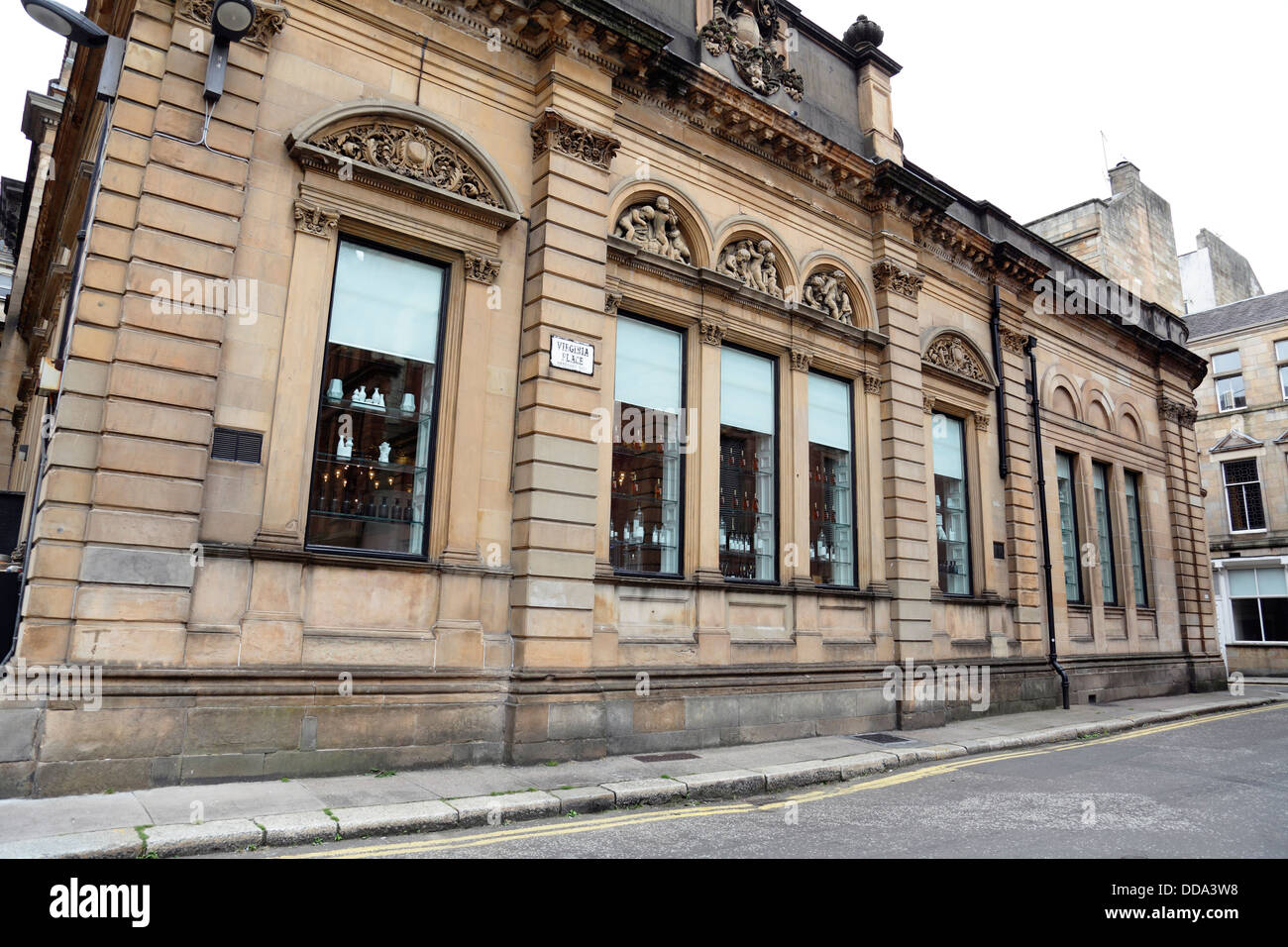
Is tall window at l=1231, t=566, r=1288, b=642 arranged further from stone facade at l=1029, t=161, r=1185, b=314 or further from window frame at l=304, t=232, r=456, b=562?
window frame at l=304, t=232, r=456, b=562

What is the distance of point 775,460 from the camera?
43.3 feet

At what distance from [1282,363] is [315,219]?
3861cm

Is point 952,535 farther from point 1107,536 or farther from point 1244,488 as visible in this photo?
point 1244,488

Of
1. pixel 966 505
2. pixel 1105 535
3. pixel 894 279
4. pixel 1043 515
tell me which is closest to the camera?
pixel 894 279

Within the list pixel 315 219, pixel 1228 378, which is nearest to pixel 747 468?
pixel 315 219

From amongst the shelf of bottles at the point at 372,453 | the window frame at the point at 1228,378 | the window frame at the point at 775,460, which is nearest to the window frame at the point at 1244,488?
the window frame at the point at 1228,378

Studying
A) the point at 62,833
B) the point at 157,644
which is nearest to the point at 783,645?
the point at 157,644

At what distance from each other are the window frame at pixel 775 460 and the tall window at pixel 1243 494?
30495mm

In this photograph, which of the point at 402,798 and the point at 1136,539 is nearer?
the point at 402,798

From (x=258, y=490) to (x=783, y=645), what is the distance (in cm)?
764

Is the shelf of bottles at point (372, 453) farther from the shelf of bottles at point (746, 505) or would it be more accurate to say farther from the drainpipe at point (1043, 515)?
the drainpipe at point (1043, 515)

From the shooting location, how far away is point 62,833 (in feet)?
19.1
